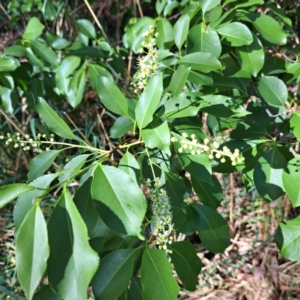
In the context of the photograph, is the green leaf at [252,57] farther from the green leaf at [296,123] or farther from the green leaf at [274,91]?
the green leaf at [296,123]

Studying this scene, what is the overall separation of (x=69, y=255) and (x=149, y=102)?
0.33 metres

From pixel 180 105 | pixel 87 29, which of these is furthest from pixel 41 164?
pixel 87 29

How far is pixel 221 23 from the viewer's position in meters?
1.00

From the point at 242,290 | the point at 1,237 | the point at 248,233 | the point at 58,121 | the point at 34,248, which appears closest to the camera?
the point at 34,248

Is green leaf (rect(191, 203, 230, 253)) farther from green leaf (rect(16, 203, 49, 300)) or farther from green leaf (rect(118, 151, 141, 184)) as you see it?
green leaf (rect(16, 203, 49, 300))

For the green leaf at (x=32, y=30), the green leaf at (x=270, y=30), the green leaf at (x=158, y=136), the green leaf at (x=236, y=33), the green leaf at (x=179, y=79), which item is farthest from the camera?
the green leaf at (x=32, y=30)

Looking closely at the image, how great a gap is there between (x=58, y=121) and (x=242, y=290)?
1.29 metres

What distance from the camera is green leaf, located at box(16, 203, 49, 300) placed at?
492 millimetres

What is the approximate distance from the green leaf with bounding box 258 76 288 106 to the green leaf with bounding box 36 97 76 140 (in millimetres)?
557

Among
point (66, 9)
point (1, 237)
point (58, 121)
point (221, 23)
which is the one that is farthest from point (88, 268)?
point (66, 9)

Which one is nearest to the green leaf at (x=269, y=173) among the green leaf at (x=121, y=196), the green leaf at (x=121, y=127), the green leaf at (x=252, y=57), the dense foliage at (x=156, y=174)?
the dense foliage at (x=156, y=174)

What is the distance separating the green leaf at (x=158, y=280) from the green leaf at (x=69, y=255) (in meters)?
0.21

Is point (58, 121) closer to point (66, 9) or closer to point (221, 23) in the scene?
point (221, 23)

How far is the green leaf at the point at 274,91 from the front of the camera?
39.3 inches
